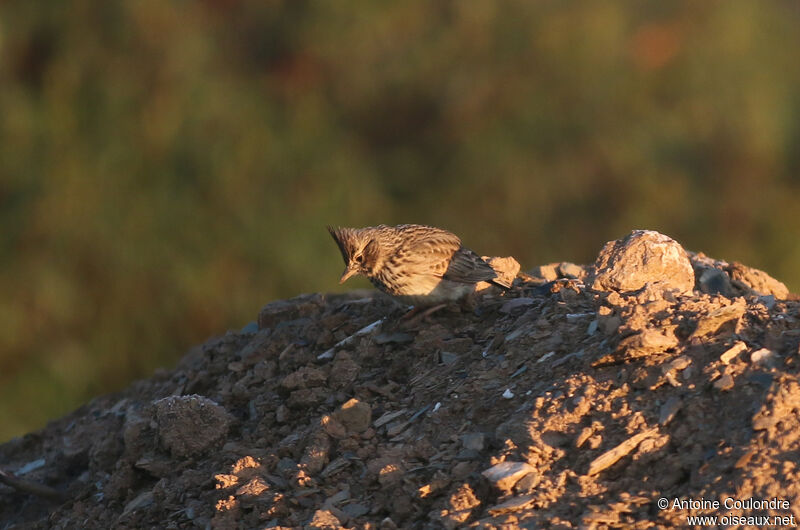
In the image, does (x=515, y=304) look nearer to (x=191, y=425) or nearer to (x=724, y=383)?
(x=724, y=383)

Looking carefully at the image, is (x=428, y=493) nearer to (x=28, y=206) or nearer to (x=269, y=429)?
(x=269, y=429)

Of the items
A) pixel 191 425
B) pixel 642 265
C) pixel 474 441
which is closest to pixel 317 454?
pixel 474 441

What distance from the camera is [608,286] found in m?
4.41

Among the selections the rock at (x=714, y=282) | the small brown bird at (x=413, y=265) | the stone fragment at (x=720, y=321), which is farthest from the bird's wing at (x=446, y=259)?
the stone fragment at (x=720, y=321)

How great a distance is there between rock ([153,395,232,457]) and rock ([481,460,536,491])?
129 cm

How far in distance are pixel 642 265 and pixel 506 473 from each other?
1455 mm

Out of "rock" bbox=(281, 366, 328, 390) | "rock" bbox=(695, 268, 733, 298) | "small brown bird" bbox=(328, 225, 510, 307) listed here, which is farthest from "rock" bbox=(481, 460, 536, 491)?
"rock" bbox=(695, 268, 733, 298)

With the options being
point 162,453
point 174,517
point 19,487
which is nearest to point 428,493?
point 174,517

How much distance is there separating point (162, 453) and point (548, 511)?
1772 mm

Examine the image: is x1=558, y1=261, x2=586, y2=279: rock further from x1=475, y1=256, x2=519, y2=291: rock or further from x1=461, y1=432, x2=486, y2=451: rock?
x1=461, y1=432, x2=486, y2=451: rock

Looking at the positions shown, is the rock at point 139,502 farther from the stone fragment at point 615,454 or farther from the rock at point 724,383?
the rock at point 724,383

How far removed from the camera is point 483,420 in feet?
11.9

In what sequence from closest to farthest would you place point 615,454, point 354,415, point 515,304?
point 615,454 → point 354,415 → point 515,304

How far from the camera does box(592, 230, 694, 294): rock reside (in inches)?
172
